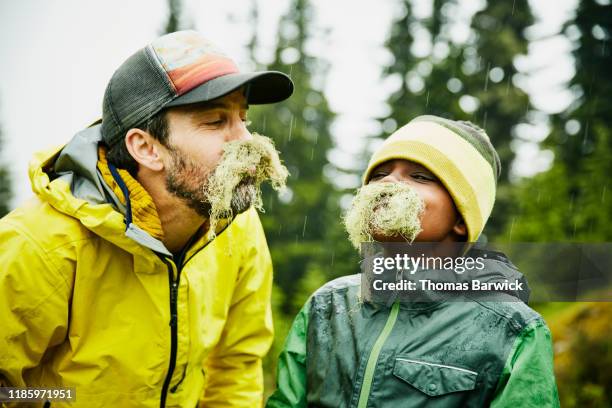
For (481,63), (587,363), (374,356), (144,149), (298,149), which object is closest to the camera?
(374,356)

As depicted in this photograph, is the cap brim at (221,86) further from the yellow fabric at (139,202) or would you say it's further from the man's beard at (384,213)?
the man's beard at (384,213)

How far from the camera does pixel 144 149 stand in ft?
9.98

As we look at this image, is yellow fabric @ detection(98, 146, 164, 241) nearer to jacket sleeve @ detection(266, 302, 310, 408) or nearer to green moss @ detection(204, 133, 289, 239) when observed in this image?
green moss @ detection(204, 133, 289, 239)

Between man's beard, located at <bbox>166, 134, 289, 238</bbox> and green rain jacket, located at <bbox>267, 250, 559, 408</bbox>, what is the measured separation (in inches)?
30.4

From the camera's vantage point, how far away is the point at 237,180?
2834 millimetres

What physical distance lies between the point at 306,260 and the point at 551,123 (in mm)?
11090

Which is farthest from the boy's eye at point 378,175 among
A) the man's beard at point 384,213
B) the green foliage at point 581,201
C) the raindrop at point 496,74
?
the raindrop at point 496,74

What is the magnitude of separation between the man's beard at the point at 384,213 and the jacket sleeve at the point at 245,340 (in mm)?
1040

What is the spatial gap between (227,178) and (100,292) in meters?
0.93

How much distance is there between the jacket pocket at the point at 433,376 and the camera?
2293mm

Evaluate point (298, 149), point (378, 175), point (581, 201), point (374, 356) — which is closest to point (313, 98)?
point (298, 149)

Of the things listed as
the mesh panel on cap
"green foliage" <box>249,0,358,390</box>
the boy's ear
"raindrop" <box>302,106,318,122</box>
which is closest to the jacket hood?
the mesh panel on cap

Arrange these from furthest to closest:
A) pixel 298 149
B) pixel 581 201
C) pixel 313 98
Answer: pixel 298 149 → pixel 313 98 → pixel 581 201

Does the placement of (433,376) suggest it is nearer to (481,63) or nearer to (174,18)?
(481,63)
